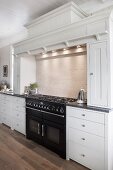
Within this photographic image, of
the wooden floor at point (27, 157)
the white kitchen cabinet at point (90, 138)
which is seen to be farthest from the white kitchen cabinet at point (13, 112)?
the white kitchen cabinet at point (90, 138)

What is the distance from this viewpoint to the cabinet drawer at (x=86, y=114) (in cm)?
216

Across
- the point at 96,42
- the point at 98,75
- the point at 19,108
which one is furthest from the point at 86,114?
the point at 19,108

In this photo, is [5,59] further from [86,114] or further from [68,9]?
[86,114]

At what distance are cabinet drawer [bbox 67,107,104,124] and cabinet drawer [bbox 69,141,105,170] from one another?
468 mm

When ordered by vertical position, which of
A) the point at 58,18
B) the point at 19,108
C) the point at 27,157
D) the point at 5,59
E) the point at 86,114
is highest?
the point at 58,18

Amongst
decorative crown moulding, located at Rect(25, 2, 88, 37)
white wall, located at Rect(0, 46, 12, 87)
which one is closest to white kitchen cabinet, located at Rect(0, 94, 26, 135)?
white wall, located at Rect(0, 46, 12, 87)

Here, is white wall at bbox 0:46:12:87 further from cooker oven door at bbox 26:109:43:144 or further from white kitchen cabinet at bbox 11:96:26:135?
cooker oven door at bbox 26:109:43:144

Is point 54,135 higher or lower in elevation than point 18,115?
lower

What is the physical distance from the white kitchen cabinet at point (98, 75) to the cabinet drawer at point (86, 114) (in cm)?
15

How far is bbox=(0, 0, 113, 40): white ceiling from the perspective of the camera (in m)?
2.81

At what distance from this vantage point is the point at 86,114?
232 centimetres

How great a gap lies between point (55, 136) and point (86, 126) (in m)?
0.74

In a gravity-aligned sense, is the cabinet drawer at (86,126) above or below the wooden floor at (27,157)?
above

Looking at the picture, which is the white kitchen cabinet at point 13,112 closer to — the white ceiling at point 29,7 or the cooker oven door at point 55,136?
the cooker oven door at point 55,136
